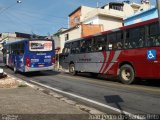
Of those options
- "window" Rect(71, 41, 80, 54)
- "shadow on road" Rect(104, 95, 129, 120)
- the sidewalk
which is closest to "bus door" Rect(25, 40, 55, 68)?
"window" Rect(71, 41, 80, 54)

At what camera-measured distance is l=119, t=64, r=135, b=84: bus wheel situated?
17100 millimetres

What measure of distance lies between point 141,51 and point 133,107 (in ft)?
21.4

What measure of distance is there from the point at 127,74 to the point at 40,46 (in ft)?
29.2

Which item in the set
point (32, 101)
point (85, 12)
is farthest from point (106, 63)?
point (85, 12)

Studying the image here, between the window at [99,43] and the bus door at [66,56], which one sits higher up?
the window at [99,43]

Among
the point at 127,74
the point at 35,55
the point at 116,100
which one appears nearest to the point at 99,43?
the point at 127,74

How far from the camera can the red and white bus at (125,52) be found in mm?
15391

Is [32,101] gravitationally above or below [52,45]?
below

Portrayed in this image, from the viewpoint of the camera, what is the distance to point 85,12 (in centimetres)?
5372

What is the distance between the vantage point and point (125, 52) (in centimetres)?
1741

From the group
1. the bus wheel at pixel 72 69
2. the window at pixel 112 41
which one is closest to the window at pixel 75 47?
the bus wheel at pixel 72 69

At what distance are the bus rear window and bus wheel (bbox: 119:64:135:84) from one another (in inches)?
325

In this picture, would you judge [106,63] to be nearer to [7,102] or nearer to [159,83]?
[159,83]

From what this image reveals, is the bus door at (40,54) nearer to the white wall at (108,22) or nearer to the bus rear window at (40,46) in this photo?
the bus rear window at (40,46)
